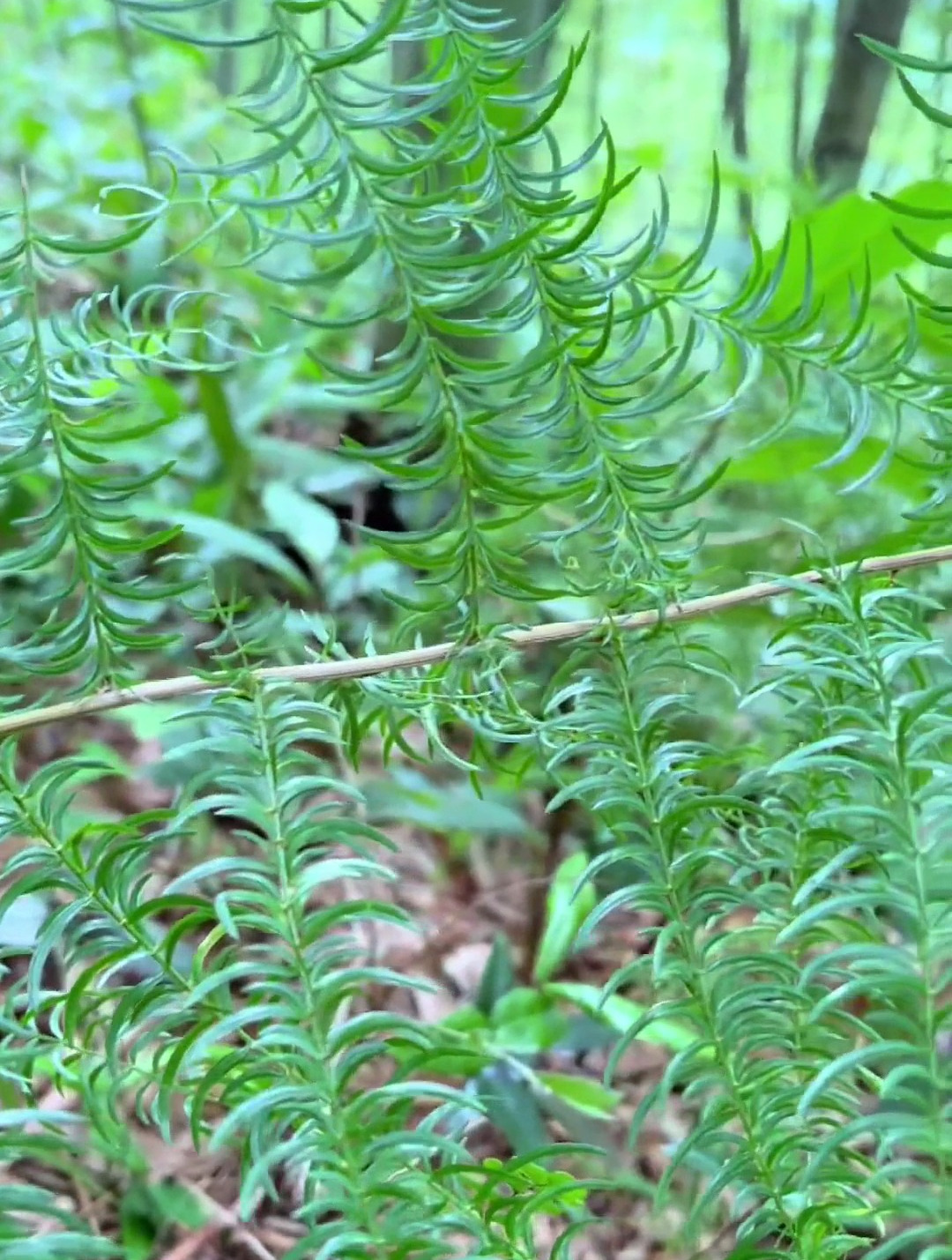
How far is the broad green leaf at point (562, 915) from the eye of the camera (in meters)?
0.85

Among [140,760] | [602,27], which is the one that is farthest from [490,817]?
[602,27]

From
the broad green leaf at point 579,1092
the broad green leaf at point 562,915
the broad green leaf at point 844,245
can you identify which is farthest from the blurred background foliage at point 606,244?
the broad green leaf at point 579,1092

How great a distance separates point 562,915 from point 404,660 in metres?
0.50

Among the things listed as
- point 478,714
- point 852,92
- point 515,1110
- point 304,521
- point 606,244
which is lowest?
point 515,1110

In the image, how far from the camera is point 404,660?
0.43 m

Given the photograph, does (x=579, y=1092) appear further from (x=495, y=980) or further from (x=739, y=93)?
(x=739, y=93)

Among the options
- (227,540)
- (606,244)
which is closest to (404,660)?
(606,244)

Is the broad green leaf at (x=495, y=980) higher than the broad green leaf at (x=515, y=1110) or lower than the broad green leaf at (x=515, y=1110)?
higher

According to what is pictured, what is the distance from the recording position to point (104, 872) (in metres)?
0.38

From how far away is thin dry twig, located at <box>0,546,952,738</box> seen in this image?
0.43 metres

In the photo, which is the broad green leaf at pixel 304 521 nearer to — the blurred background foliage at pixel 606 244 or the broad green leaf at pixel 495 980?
the blurred background foliage at pixel 606 244

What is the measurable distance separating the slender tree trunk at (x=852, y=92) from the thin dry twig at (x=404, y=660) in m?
0.78

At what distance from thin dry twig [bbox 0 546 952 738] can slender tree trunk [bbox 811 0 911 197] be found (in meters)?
0.78

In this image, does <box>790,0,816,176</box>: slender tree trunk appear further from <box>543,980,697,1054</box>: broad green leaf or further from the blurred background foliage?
<box>543,980,697,1054</box>: broad green leaf
